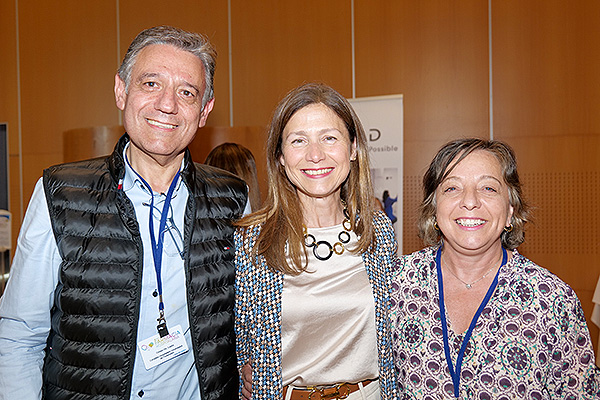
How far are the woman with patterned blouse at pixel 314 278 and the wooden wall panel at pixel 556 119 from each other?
3.50 metres

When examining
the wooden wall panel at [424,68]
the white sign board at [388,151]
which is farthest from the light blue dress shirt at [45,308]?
the wooden wall panel at [424,68]

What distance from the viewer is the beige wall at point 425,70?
4961 mm

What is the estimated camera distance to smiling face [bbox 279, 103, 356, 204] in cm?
207

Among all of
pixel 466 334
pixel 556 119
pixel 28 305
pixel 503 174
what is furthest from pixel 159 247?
pixel 556 119

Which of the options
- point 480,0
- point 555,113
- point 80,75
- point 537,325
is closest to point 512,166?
point 537,325

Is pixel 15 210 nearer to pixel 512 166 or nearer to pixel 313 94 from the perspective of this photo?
pixel 313 94

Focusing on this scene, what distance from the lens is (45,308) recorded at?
1723 mm

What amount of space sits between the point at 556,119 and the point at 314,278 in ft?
13.3

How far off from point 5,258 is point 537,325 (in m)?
7.30

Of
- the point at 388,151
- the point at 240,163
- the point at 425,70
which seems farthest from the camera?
the point at 425,70

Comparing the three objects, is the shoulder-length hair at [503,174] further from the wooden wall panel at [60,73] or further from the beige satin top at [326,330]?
the wooden wall panel at [60,73]

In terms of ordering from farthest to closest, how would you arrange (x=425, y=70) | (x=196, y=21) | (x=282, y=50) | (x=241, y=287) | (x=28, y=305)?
(x=196, y=21) < (x=282, y=50) < (x=425, y=70) < (x=241, y=287) < (x=28, y=305)

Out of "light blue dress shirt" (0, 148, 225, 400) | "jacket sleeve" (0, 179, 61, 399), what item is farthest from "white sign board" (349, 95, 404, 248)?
"jacket sleeve" (0, 179, 61, 399)

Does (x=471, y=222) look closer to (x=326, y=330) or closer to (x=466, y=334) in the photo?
(x=466, y=334)
